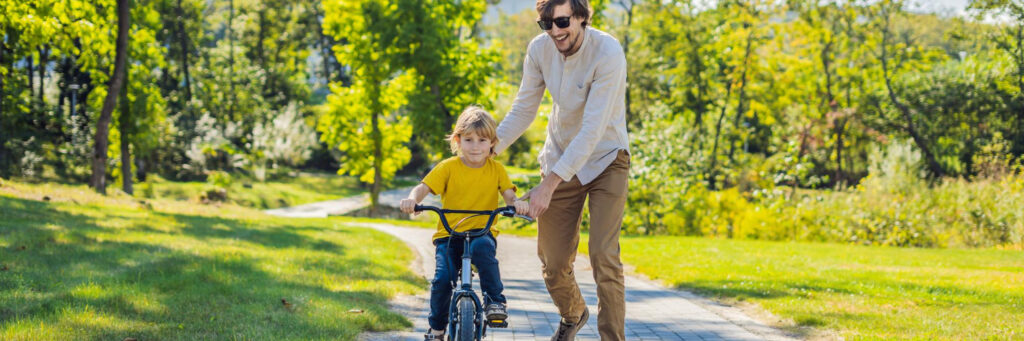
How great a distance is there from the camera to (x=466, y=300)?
14.4ft

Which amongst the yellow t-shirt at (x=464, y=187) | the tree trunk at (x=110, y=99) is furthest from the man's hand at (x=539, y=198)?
the tree trunk at (x=110, y=99)

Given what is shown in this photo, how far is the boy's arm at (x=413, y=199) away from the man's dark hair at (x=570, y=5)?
43.6 inches

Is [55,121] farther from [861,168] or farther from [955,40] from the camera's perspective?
[861,168]

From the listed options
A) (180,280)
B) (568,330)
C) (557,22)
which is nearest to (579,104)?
(557,22)

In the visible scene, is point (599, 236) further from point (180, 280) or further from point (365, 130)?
point (365, 130)

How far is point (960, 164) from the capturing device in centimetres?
3753

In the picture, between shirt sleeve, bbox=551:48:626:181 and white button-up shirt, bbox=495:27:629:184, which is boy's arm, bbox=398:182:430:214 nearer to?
white button-up shirt, bbox=495:27:629:184

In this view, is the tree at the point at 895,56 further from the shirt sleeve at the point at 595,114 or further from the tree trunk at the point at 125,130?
the shirt sleeve at the point at 595,114

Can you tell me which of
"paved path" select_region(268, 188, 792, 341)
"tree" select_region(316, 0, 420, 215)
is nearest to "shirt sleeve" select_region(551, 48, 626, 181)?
"paved path" select_region(268, 188, 792, 341)

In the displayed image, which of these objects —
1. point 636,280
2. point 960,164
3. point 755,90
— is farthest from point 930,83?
point 636,280

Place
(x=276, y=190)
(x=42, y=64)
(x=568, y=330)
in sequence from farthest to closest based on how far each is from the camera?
1. (x=276, y=190)
2. (x=42, y=64)
3. (x=568, y=330)

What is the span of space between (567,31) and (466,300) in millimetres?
1470

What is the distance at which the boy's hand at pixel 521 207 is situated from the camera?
4.29m

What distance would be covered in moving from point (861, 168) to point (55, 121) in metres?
39.2
